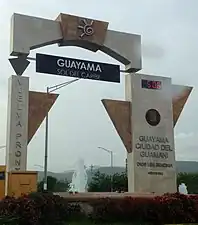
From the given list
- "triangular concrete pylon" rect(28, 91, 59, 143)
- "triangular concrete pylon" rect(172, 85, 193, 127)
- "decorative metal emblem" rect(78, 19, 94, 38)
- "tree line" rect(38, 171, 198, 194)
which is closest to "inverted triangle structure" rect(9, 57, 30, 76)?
"triangular concrete pylon" rect(28, 91, 59, 143)

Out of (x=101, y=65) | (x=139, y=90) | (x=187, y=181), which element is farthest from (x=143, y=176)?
(x=187, y=181)

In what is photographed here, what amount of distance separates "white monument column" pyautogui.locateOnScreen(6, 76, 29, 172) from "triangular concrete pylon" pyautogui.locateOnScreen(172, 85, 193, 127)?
7.70 meters

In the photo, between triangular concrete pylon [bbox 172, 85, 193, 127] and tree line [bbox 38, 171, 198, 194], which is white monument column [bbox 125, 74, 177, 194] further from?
tree line [bbox 38, 171, 198, 194]

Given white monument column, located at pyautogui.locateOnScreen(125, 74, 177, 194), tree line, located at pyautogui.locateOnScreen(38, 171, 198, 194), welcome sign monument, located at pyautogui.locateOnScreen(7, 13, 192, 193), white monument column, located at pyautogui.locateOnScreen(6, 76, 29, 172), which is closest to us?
white monument column, located at pyautogui.locateOnScreen(6, 76, 29, 172)

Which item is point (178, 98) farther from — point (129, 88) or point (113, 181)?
point (113, 181)

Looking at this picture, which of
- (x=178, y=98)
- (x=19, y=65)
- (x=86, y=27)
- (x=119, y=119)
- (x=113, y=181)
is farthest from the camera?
(x=113, y=181)

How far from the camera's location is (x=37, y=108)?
19.8 metres

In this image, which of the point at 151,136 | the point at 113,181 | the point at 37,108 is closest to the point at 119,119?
the point at 151,136

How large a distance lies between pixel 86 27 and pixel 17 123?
216 inches

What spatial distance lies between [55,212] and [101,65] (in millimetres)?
9236

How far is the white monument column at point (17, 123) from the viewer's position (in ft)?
61.7

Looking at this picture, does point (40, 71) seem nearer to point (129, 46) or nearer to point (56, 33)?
point (56, 33)

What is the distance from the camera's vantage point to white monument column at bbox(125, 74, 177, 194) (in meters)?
21.3

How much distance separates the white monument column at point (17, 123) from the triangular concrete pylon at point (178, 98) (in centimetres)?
770
